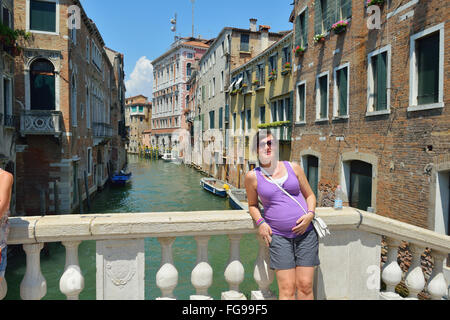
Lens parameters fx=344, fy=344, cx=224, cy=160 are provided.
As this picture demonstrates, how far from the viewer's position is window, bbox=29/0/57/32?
12891 millimetres

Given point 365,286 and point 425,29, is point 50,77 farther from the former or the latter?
point 365,286

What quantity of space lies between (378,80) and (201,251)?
812 cm

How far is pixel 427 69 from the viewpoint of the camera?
7320 mm

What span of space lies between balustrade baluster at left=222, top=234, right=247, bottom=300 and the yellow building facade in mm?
9834

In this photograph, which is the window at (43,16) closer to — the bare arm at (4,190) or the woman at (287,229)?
the bare arm at (4,190)

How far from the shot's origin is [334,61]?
1102 cm

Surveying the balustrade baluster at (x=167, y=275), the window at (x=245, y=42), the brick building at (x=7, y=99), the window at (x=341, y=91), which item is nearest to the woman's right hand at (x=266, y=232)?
the balustrade baluster at (x=167, y=275)

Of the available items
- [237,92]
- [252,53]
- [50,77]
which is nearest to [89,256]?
[50,77]

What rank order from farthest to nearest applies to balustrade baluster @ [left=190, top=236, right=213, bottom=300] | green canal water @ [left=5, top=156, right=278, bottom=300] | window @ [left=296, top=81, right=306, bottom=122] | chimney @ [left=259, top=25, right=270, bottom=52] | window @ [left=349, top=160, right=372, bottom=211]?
1. chimney @ [left=259, top=25, right=270, bottom=52]
2. window @ [left=296, top=81, right=306, bottom=122]
3. window @ [left=349, top=160, right=372, bottom=211]
4. green canal water @ [left=5, top=156, right=278, bottom=300]
5. balustrade baluster @ [left=190, top=236, right=213, bottom=300]

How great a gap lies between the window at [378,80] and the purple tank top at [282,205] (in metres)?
7.12

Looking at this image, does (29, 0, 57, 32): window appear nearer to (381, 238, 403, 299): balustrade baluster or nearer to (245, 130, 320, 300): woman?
(245, 130, 320, 300): woman

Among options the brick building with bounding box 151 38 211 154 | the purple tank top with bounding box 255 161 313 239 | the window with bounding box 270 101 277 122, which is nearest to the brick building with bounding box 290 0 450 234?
the window with bounding box 270 101 277 122
